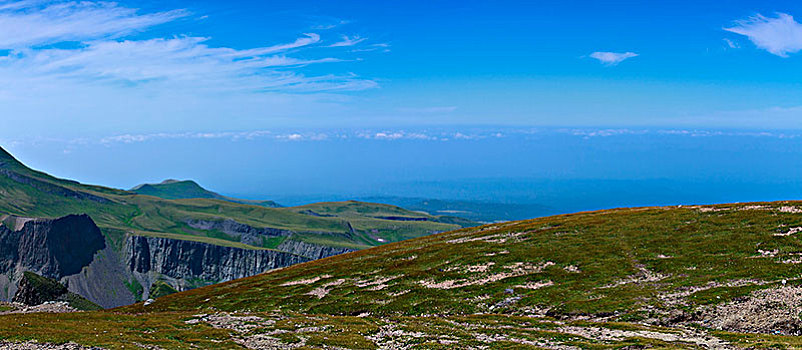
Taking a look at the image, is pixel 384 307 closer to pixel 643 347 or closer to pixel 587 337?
pixel 587 337

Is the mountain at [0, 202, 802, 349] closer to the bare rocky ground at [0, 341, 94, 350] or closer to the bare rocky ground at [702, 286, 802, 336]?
the bare rocky ground at [702, 286, 802, 336]

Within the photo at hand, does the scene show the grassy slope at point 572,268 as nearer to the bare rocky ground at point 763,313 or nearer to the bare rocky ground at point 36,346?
the bare rocky ground at point 763,313

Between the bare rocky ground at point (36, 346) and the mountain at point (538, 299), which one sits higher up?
the bare rocky ground at point (36, 346)

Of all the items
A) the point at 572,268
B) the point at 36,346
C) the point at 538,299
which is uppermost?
the point at 36,346

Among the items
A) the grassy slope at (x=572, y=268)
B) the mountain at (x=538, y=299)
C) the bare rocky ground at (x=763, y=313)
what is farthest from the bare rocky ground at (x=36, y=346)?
the bare rocky ground at (x=763, y=313)

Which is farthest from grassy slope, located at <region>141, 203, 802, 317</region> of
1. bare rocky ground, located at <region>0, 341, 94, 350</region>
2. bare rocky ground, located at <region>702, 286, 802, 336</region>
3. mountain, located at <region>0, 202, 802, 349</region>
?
bare rocky ground, located at <region>0, 341, 94, 350</region>

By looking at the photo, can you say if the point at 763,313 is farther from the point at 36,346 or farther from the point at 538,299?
the point at 36,346

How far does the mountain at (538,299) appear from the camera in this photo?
3512cm

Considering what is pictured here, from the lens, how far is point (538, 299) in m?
47.3

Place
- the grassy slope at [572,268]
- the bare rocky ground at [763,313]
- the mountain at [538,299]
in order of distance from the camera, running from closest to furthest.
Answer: the mountain at [538,299], the bare rocky ground at [763,313], the grassy slope at [572,268]

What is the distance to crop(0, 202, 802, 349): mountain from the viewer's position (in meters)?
35.1

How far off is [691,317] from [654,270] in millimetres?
12974

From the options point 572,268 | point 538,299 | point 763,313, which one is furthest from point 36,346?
point 763,313

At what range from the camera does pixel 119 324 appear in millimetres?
41531
